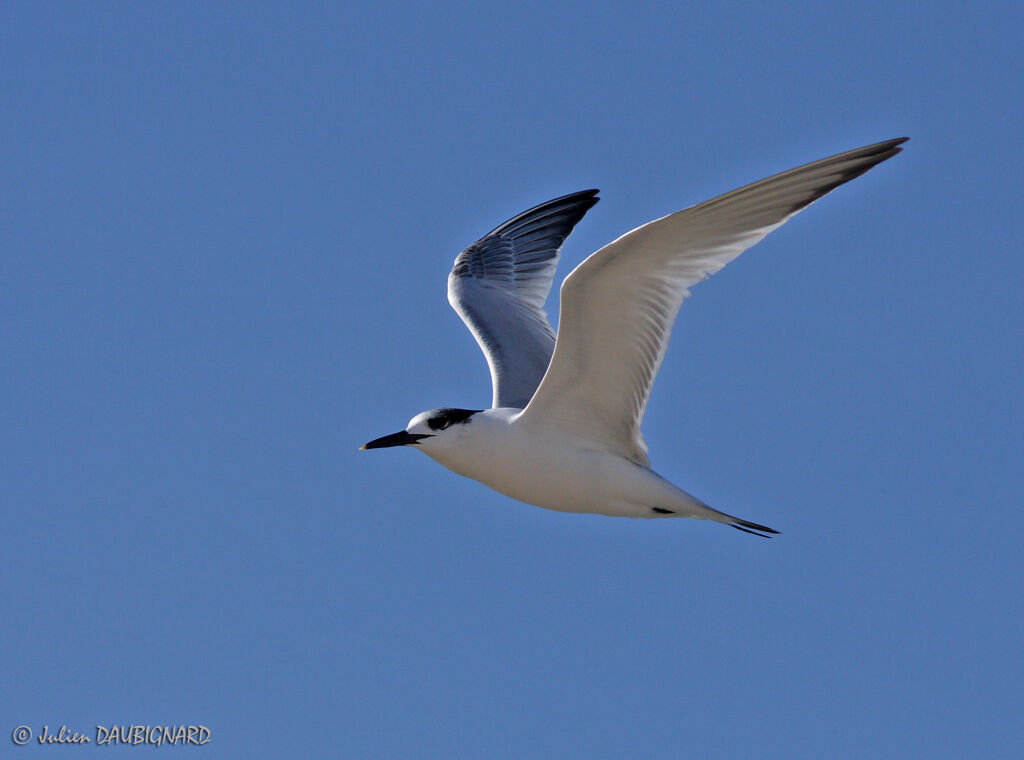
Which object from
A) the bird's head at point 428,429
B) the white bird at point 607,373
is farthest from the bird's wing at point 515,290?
the bird's head at point 428,429

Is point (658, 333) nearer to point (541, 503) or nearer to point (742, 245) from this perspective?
point (742, 245)

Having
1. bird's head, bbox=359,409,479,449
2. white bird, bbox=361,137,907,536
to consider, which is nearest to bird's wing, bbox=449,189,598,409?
white bird, bbox=361,137,907,536

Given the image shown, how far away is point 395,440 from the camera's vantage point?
33.4 feet

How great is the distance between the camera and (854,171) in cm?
838

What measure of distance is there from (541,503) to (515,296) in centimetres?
343

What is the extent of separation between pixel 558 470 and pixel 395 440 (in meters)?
1.26

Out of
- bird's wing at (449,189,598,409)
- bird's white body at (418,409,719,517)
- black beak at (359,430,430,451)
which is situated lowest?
bird's white body at (418,409,719,517)

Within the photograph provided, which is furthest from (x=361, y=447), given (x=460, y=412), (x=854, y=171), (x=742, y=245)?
(x=854, y=171)

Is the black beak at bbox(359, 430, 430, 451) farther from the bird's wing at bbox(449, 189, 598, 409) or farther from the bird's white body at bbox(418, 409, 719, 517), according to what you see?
the bird's wing at bbox(449, 189, 598, 409)

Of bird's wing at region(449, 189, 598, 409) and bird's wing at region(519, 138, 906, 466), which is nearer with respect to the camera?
bird's wing at region(519, 138, 906, 466)

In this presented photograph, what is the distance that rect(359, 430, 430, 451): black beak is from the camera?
33.3 ft

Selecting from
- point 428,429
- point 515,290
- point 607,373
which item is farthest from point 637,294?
point 515,290

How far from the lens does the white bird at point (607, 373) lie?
28.5ft

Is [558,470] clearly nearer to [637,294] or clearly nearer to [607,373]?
[607,373]
